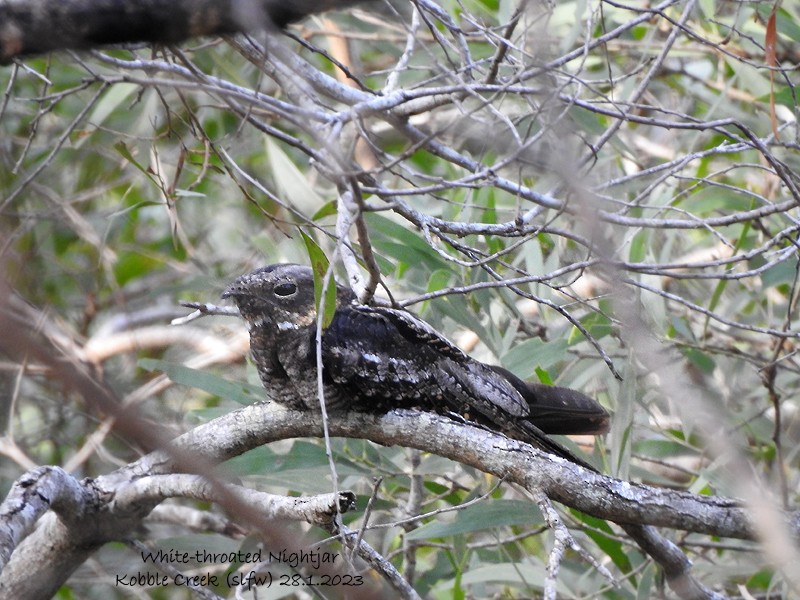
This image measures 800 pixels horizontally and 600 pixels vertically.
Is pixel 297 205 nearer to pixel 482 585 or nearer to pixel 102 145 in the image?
pixel 102 145

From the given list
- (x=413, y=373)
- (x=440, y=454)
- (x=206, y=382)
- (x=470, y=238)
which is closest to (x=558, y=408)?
(x=413, y=373)

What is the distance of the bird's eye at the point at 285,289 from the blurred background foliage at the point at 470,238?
0.85 feet

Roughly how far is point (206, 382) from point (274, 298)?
0.51 m

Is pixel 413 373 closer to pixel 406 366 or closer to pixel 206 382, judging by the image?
pixel 406 366

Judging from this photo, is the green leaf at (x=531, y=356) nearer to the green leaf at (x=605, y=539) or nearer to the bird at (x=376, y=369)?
the bird at (x=376, y=369)

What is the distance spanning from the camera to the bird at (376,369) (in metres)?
2.32

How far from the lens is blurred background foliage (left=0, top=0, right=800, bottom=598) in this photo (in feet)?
A: 6.95

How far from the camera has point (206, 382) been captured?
2789mm

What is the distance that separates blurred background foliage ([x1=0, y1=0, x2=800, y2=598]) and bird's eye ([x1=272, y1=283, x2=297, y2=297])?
0.85ft

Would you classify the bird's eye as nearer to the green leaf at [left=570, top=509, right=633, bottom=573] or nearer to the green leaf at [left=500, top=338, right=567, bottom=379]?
the green leaf at [left=500, top=338, right=567, bottom=379]

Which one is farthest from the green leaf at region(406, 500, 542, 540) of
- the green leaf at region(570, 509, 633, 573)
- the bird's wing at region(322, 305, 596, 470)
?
the green leaf at region(570, 509, 633, 573)

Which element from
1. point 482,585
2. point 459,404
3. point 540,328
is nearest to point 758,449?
point 540,328

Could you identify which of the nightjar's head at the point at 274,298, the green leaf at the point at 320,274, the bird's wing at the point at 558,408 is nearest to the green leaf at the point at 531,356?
the bird's wing at the point at 558,408

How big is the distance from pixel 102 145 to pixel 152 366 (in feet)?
6.18
